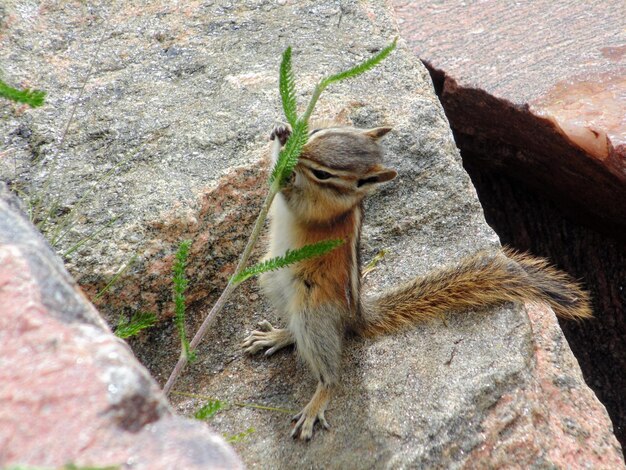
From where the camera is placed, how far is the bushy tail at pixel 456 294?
3.19 metres

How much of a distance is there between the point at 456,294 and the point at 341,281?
0.51 m

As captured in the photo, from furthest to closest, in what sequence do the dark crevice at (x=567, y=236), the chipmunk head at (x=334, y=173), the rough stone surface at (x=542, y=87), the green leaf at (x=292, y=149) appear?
the dark crevice at (x=567, y=236), the rough stone surface at (x=542, y=87), the chipmunk head at (x=334, y=173), the green leaf at (x=292, y=149)

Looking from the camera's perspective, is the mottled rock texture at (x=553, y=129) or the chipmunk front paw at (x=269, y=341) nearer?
the chipmunk front paw at (x=269, y=341)

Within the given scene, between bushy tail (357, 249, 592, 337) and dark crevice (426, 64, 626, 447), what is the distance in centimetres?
139

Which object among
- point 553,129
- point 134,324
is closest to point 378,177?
point 134,324

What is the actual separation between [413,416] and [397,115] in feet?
5.42

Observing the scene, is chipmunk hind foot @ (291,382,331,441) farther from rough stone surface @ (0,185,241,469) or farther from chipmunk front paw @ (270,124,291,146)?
rough stone surface @ (0,185,241,469)

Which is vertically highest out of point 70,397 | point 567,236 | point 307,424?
point 70,397

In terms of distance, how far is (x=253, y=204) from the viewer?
11.2 ft

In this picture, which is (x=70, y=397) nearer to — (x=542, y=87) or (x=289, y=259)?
(x=289, y=259)

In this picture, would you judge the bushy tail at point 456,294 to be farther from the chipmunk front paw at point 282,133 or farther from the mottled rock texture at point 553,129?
the mottled rock texture at point 553,129

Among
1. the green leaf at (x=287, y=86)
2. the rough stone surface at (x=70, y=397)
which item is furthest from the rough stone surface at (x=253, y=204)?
the rough stone surface at (x=70, y=397)

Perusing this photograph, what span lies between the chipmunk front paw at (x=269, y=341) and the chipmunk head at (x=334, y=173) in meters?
0.49

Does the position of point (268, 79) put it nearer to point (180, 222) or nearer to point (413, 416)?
point (180, 222)
